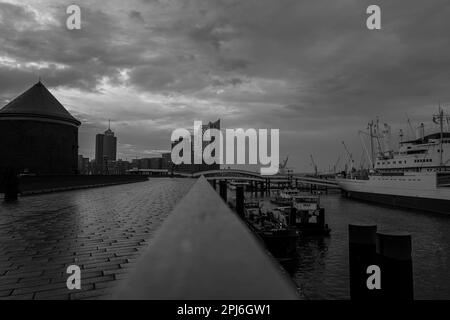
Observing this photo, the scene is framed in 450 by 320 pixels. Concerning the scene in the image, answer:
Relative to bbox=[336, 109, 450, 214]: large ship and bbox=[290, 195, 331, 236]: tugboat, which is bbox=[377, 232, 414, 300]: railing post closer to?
bbox=[290, 195, 331, 236]: tugboat

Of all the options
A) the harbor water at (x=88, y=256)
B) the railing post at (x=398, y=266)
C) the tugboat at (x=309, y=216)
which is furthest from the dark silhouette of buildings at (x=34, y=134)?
the railing post at (x=398, y=266)

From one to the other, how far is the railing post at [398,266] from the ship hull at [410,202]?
54926 mm

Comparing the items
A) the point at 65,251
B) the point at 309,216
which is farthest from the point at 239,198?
→ the point at 65,251

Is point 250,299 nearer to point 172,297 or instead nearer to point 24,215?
point 172,297

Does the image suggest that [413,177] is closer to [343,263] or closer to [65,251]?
[343,263]

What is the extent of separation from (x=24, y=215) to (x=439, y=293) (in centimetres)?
2189

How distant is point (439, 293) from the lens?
1783 cm

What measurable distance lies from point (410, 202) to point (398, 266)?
6217 cm

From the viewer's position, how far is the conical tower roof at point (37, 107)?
126ft

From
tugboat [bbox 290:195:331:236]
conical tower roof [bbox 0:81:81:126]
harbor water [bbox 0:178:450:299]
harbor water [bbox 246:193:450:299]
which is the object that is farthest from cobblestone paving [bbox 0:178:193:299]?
conical tower roof [bbox 0:81:81:126]

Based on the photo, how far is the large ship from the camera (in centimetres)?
5412
